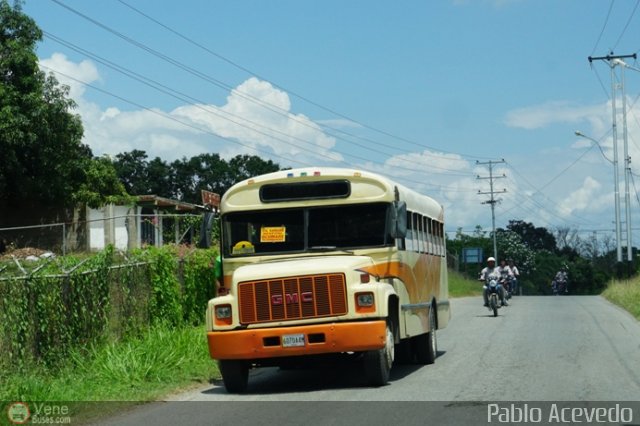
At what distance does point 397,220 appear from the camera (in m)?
13.5

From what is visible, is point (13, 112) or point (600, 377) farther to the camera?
point (13, 112)

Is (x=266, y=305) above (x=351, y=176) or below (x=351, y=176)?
below

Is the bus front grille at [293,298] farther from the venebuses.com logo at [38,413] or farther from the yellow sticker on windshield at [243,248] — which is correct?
the venebuses.com logo at [38,413]

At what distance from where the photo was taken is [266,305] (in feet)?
41.7

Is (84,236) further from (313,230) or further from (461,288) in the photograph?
(313,230)

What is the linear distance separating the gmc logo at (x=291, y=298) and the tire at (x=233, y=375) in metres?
1.04

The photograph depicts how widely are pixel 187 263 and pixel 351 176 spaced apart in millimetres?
8369

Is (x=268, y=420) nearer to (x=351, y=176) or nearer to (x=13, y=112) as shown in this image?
(x=351, y=176)

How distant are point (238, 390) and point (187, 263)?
8529mm

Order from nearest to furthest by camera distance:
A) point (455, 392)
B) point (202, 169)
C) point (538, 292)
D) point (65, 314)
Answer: point (455, 392), point (65, 314), point (202, 169), point (538, 292)

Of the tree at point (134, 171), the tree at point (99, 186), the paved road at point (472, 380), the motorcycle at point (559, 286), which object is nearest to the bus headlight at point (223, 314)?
the paved road at point (472, 380)

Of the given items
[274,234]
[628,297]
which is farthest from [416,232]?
[628,297]

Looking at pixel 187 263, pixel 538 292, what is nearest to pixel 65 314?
pixel 187 263

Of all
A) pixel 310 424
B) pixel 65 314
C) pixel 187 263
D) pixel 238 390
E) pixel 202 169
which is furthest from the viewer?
pixel 202 169
